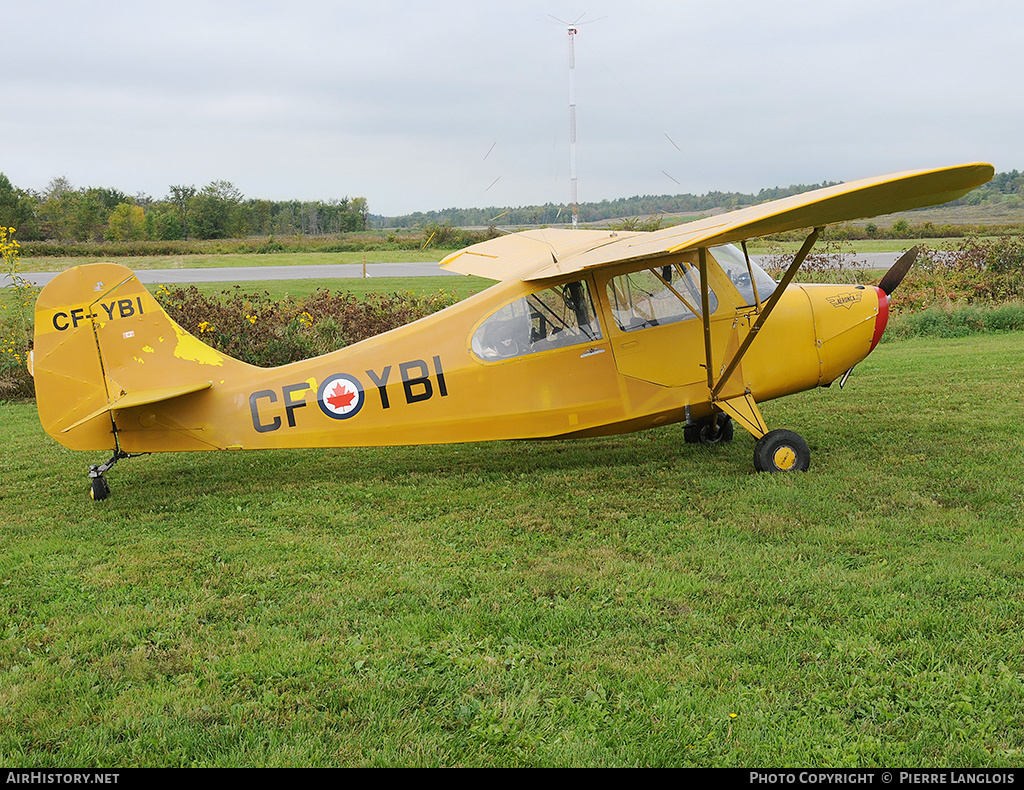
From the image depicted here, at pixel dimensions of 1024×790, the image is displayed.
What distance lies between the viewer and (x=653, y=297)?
24.6ft

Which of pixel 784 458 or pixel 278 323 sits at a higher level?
pixel 278 323

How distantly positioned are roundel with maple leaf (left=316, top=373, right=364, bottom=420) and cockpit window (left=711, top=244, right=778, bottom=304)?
383 centimetres

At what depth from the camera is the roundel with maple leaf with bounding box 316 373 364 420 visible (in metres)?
7.06

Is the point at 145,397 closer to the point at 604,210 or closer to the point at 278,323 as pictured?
the point at 278,323

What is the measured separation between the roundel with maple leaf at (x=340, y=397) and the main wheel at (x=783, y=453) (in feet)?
12.7

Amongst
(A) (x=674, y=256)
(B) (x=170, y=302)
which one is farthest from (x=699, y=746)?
(B) (x=170, y=302)

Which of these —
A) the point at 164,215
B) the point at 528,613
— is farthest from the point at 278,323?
the point at 164,215

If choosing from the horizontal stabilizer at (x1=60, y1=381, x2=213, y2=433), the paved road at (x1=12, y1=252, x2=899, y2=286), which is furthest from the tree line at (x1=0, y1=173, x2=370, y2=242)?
the horizontal stabilizer at (x1=60, y1=381, x2=213, y2=433)

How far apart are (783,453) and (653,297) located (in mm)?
1955

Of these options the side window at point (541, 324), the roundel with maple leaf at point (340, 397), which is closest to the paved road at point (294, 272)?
the side window at point (541, 324)

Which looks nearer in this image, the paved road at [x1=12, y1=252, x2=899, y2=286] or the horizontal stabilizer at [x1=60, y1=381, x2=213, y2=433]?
the horizontal stabilizer at [x1=60, y1=381, x2=213, y2=433]

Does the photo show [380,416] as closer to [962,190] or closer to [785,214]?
[785,214]

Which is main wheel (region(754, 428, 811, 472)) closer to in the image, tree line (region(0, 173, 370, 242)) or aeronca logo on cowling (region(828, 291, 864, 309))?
aeronca logo on cowling (region(828, 291, 864, 309))

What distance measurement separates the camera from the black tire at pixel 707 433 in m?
8.56
